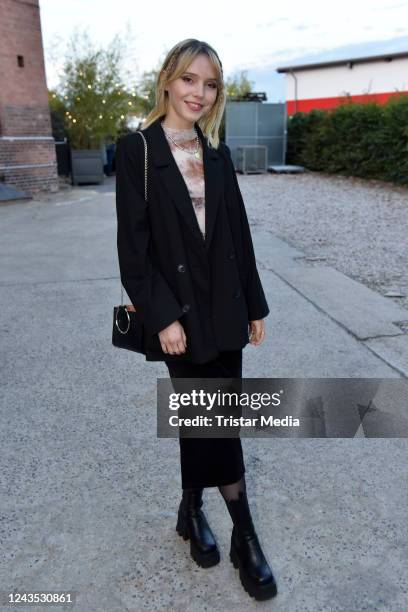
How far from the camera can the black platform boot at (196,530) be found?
2102 millimetres

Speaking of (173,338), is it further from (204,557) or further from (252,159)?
(252,159)

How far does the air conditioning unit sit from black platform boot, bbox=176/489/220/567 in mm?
18405

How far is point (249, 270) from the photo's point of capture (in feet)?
6.88

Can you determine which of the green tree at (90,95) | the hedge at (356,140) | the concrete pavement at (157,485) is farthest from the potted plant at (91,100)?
the concrete pavement at (157,485)

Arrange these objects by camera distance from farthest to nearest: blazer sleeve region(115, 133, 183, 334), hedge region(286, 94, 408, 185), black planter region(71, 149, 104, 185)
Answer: black planter region(71, 149, 104, 185) < hedge region(286, 94, 408, 185) < blazer sleeve region(115, 133, 183, 334)

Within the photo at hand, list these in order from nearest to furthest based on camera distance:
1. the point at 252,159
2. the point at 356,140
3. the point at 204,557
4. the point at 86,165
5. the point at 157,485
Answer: the point at 204,557, the point at 157,485, the point at 86,165, the point at 356,140, the point at 252,159

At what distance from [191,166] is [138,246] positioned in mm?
363

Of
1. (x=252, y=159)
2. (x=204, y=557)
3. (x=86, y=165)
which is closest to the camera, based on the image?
(x=204, y=557)

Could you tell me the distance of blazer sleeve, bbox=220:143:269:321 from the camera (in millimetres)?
2059

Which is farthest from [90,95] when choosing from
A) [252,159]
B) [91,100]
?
[252,159]

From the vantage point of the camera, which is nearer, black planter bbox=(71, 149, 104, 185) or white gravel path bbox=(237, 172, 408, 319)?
white gravel path bbox=(237, 172, 408, 319)

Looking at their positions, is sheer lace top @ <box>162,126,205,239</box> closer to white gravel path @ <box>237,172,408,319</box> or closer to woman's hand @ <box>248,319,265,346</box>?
woman's hand @ <box>248,319,265,346</box>

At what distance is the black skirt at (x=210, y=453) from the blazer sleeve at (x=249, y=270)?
194 millimetres

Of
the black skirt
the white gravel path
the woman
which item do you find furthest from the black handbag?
the white gravel path
